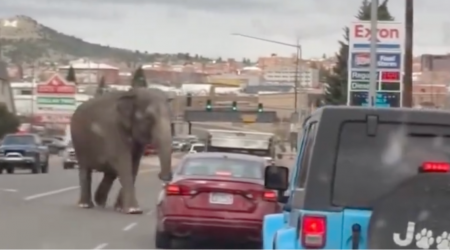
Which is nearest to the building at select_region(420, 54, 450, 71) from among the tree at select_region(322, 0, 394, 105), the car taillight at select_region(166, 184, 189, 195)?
the tree at select_region(322, 0, 394, 105)

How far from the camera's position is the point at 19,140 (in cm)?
4778

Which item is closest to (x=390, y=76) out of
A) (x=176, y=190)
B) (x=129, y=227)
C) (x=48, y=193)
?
(x=48, y=193)

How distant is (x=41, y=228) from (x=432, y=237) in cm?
1404

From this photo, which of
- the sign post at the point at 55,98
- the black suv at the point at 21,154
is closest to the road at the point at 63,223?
the black suv at the point at 21,154

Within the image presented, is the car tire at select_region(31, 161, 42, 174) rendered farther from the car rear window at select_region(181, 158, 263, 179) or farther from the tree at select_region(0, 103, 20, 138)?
the tree at select_region(0, 103, 20, 138)

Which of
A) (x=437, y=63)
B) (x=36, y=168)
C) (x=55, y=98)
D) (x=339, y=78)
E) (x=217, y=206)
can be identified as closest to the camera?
(x=217, y=206)

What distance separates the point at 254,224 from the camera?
54.1ft

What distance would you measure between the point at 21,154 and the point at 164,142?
24388 mm

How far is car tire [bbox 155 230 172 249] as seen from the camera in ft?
56.2

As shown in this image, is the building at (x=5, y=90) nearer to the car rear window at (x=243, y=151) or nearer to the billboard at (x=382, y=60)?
the car rear window at (x=243, y=151)

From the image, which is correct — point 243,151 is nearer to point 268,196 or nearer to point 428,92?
point 268,196

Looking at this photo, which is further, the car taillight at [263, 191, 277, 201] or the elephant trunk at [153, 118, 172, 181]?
the elephant trunk at [153, 118, 172, 181]

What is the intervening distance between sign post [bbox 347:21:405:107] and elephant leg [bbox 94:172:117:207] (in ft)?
40.5

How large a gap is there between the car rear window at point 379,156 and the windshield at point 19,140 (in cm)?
4024
